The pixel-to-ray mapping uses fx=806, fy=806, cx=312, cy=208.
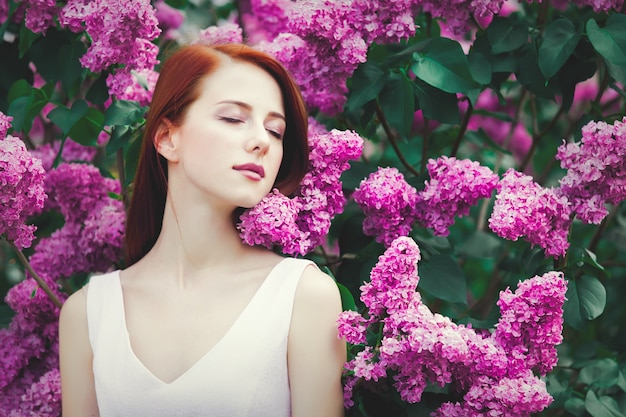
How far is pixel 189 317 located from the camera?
4.45 feet

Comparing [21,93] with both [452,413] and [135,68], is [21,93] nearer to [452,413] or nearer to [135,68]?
[135,68]

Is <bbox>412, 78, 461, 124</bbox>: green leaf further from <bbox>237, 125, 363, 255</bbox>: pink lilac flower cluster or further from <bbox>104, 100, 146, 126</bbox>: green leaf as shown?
<bbox>104, 100, 146, 126</bbox>: green leaf

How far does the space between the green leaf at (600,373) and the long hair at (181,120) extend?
744 millimetres

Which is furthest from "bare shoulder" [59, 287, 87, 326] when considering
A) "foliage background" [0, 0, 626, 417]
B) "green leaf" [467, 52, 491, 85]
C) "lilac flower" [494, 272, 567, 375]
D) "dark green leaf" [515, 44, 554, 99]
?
"dark green leaf" [515, 44, 554, 99]

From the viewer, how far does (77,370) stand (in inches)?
55.6

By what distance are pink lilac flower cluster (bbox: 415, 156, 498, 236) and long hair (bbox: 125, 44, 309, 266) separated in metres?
0.24

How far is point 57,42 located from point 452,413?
1.12 meters

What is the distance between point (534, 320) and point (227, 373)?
50 centimetres

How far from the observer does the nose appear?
4.44 ft

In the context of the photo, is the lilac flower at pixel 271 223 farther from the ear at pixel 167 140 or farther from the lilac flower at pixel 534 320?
the lilac flower at pixel 534 320

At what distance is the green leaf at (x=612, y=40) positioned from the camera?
148cm

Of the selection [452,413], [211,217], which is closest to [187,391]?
[211,217]

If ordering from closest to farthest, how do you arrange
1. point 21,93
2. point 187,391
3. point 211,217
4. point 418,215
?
1. point 187,391
2. point 211,217
3. point 418,215
4. point 21,93

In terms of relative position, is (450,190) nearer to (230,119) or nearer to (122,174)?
(230,119)
